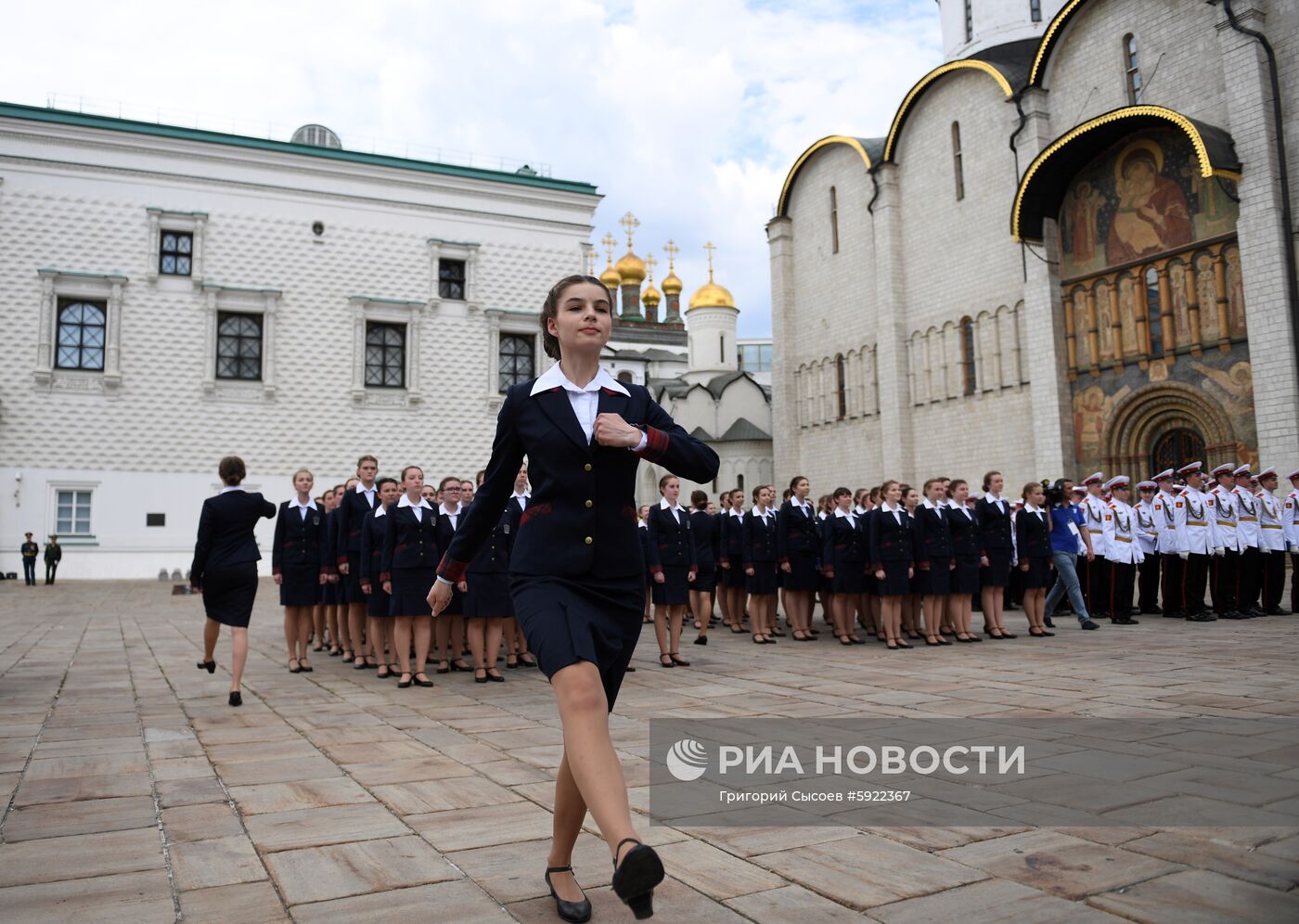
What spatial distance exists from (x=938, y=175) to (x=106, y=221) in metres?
25.2

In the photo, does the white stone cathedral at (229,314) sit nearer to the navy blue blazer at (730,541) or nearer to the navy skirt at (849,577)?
the navy blue blazer at (730,541)

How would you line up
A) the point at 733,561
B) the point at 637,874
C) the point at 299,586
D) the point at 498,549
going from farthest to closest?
the point at 733,561, the point at 299,586, the point at 498,549, the point at 637,874

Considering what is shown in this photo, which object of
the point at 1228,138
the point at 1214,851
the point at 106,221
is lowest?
the point at 1214,851

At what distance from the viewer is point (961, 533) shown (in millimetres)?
11203

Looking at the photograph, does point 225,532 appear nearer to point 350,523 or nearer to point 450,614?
point 350,523

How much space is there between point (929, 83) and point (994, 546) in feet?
68.6

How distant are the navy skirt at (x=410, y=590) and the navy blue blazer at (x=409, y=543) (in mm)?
56

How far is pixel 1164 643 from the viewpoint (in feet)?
33.9

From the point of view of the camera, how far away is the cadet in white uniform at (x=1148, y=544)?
13820mm

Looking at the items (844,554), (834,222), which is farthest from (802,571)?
(834,222)

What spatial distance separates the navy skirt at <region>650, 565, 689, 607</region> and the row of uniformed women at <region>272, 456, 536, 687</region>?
1522 millimetres

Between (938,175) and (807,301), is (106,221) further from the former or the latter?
(938,175)

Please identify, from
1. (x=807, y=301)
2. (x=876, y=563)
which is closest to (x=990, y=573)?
(x=876, y=563)

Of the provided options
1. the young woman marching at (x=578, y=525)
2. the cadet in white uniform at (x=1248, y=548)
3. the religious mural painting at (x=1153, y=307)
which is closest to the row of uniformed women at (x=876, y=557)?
the cadet in white uniform at (x=1248, y=548)
